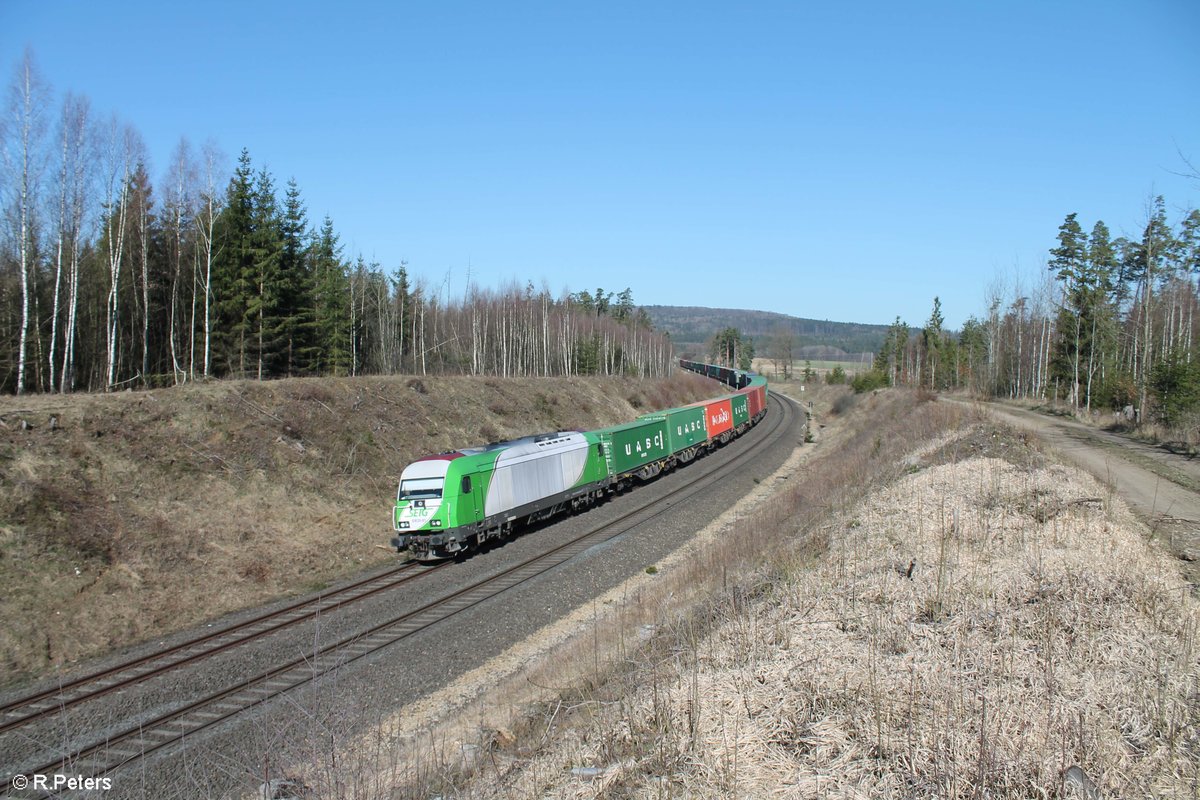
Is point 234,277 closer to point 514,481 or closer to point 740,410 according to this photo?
point 514,481

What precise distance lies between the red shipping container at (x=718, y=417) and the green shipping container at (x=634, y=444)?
755cm

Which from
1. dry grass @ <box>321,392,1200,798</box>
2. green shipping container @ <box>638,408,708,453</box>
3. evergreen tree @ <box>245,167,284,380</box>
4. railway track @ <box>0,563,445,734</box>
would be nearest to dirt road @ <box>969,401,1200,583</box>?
dry grass @ <box>321,392,1200,798</box>

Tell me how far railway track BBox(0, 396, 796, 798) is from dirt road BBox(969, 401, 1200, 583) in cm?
1210

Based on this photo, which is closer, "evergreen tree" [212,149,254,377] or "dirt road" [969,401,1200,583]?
"dirt road" [969,401,1200,583]

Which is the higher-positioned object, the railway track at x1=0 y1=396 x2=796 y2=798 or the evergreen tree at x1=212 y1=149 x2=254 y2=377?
the evergreen tree at x1=212 y1=149 x2=254 y2=377

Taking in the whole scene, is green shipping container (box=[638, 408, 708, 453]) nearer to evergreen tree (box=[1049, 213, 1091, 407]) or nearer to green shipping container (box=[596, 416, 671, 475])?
green shipping container (box=[596, 416, 671, 475])

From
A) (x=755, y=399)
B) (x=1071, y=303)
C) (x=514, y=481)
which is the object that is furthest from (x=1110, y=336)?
(x=514, y=481)

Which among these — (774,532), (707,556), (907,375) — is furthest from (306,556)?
(907,375)

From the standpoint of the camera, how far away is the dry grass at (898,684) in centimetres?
538

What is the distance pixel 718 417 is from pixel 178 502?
30.8m

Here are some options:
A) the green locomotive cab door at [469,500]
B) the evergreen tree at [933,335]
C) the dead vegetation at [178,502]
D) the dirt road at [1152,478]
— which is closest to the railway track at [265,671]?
the green locomotive cab door at [469,500]

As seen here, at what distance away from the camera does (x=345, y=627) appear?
1491 cm

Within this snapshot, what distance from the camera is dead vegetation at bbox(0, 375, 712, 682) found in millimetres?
15258

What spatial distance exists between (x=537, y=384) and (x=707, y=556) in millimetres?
33755
